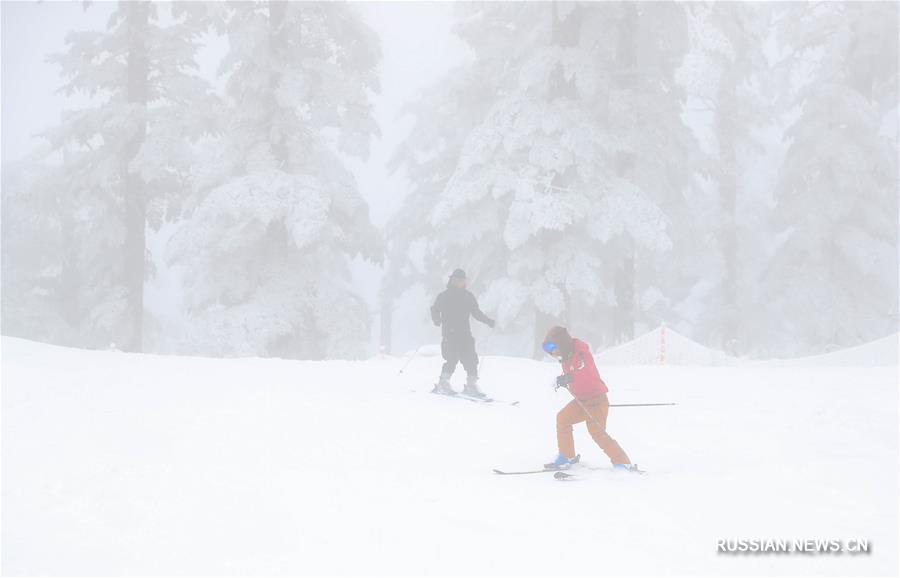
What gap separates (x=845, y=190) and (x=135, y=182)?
2046 cm

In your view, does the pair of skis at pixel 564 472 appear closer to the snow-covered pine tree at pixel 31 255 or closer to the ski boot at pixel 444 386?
the ski boot at pixel 444 386

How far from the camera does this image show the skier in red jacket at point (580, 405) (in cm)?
740

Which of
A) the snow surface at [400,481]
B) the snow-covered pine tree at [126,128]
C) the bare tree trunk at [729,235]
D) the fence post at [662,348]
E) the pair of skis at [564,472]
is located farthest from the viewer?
the bare tree trunk at [729,235]

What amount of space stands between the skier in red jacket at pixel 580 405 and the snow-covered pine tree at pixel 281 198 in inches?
433

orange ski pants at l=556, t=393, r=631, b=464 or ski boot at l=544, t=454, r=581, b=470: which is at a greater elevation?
orange ski pants at l=556, t=393, r=631, b=464

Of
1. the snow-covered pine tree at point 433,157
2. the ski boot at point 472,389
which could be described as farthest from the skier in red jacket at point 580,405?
the snow-covered pine tree at point 433,157

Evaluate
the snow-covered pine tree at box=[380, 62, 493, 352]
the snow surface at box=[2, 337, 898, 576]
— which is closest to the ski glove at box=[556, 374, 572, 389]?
the snow surface at box=[2, 337, 898, 576]

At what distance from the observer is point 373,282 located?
285 ft

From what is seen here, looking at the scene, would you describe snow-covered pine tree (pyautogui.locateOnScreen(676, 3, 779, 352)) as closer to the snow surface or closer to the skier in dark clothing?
the skier in dark clothing

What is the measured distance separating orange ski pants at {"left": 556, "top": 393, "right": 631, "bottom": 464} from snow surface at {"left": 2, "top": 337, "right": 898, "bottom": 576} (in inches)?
10.7

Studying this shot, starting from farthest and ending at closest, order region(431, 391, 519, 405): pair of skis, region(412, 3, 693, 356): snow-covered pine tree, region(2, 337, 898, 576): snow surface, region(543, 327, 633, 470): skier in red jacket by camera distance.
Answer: region(412, 3, 693, 356): snow-covered pine tree, region(431, 391, 519, 405): pair of skis, region(543, 327, 633, 470): skier in red jacket, region(2, 337, 898, 576): snow surface

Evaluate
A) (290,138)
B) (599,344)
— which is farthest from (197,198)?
(599,344)

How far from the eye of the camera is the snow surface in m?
5.32

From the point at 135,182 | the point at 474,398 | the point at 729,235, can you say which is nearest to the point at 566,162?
the point at 474,398
